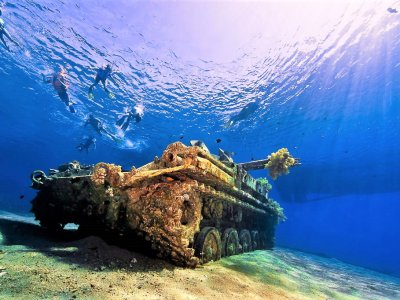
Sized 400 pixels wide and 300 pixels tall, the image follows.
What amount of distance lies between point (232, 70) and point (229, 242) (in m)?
14.6

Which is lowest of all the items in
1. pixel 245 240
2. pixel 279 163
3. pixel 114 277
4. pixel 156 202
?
pixel 114 277

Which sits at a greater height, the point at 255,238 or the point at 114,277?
the point at 255,238

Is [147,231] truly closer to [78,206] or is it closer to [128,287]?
[128,287]

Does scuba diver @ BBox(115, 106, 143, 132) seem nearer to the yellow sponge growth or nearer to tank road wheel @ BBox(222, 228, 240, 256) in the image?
the yellow sponge growth

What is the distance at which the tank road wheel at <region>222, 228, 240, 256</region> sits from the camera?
6.01 m

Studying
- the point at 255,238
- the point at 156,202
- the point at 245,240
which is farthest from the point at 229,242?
the point at 255,238

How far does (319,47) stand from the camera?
50.3ft

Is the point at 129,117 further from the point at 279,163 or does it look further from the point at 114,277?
the point at 114,277

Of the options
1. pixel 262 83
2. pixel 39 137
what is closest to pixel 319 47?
pixel 262 83

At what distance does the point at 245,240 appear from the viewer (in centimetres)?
788

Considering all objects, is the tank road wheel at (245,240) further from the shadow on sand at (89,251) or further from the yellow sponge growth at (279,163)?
the shadow on sand at (89,251)

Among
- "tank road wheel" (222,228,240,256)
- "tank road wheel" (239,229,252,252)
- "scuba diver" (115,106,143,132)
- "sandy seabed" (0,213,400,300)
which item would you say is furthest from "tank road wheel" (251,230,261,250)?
"scuba diver" (115,106,143,132)

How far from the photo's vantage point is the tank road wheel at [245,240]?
760 cm

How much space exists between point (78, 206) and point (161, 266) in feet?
7.40
